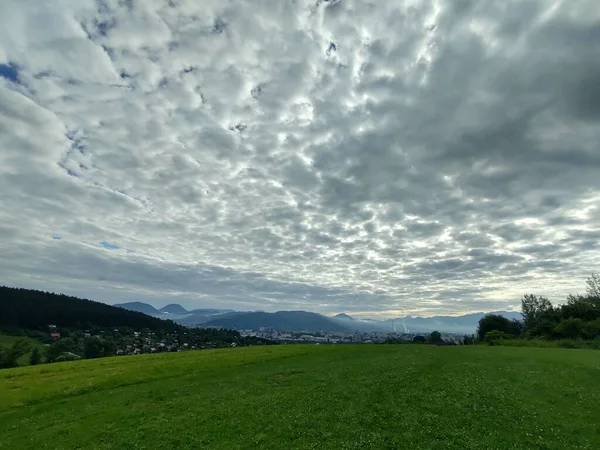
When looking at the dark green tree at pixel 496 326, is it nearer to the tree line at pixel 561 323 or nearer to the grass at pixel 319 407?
the tree line at pixel 561 323

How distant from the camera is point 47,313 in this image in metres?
180

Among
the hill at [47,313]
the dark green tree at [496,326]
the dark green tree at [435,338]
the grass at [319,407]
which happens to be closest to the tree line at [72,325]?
the hill at [47,313]

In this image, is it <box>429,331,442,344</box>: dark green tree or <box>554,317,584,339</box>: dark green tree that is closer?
<box>554,317,584,339</box>: dark green tree

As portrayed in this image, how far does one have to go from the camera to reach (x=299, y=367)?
1455 inches

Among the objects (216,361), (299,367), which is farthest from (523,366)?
(216,361)

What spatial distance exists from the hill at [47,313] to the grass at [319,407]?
173996mm

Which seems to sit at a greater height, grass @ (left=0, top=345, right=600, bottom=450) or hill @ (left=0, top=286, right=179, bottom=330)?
hill @ (left=0, top=286, right=179, bottom=330)

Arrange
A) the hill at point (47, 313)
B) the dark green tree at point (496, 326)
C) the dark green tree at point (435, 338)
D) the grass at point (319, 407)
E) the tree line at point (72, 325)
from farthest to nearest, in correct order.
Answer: the hill at point (47, 313) → the tree line at point (72, 325) → the dark green tree at point (496, 326) → the dark green tree at point (435, 338) → the grass at point (319, 407)

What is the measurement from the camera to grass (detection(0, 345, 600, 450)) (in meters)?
18.7

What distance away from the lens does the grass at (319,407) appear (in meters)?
18.7

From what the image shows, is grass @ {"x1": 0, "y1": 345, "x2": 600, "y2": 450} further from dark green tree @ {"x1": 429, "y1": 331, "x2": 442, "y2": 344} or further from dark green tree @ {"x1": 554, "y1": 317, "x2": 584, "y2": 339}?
dark green tree @ {"x1": 429, "y1": 331, "x2": 442, "y2": 344}

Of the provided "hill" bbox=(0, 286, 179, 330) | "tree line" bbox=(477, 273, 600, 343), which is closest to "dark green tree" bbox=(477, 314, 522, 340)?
"tree line" bbox=(477, 273, 600, 343)

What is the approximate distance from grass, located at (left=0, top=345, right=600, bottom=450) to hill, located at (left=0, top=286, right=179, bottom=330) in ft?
571

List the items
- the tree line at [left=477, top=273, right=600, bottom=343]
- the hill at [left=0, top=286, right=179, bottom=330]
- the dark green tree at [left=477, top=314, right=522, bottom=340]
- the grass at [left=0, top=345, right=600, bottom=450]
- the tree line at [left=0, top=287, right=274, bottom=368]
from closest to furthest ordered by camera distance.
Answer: the grass at [left=0, top=345, right=600, bottom=450], the tree line at [left=477, top=273, right=600, bottom=343], the dark green tree at [left=477, top=314, right=522, bottom=340], the tree line at [left=0, top=287, right=274, bottom=368], the hill at [left=0, top=286, right=179, bottom=330]
